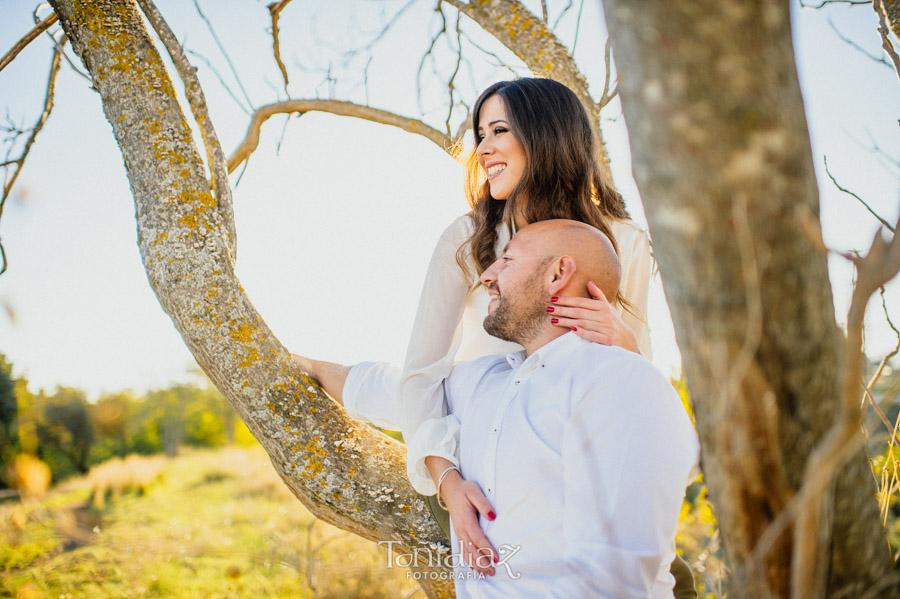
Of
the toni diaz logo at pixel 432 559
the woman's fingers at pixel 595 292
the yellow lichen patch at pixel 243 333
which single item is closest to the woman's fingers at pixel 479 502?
the toni diaz logo at pixel 432 559

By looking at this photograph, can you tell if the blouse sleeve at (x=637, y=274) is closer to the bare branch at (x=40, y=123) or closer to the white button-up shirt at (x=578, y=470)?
the white button-up shirt at (x=578, y=470)

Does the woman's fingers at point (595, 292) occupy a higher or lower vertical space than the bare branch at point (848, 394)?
higher

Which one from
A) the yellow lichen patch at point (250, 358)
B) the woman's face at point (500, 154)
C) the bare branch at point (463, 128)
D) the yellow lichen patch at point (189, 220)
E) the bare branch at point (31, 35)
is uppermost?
the bare branch at point (31, 35)

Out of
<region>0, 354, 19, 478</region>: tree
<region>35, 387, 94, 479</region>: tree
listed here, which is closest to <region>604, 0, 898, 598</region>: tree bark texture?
<region>0, 354, 19, 478</region>: tree

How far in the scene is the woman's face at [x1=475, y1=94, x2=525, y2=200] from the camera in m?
2.33

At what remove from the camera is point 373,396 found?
2229mm

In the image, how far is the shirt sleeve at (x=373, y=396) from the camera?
2.20 meters

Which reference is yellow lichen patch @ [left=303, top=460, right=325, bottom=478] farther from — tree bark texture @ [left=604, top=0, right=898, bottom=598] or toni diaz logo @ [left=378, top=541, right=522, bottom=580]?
tree bark texture @ [left=604, top=0, right=898, bottom=598]

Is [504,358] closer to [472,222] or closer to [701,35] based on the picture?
[472,222]

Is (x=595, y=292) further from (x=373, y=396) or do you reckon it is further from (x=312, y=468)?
(x=312, y=468)

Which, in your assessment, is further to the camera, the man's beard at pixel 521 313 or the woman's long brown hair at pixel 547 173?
the woman's long brown hair at pixel 547 173

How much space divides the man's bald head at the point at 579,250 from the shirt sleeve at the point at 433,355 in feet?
1.38

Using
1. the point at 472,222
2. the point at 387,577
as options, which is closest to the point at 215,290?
the point at 472,222

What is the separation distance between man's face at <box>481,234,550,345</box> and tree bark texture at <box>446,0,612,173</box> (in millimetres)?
1329
